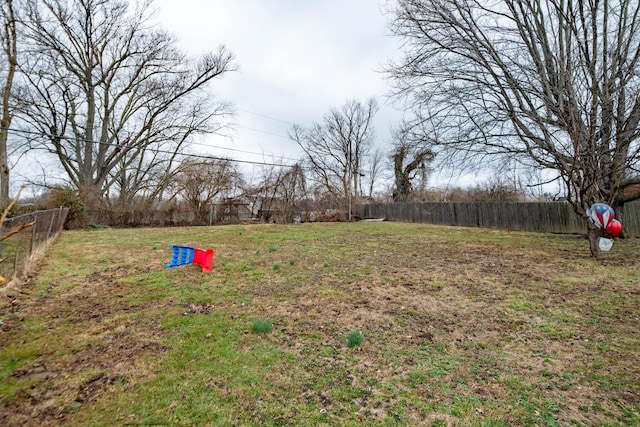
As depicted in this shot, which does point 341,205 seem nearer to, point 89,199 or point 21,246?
point 89,199

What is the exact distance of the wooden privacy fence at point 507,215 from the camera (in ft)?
41.2

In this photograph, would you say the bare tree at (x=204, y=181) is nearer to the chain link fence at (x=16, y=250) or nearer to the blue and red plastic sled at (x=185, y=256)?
the chain link fence at (x=16, y=250)

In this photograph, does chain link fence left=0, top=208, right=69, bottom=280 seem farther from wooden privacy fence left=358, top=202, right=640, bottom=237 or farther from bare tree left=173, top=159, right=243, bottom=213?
wooden privacy fence left=358, top=202, right=640, bottom=237

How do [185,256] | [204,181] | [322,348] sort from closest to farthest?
[322,348] < [185,256] < [204,181]

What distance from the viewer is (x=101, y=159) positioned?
60.0 ft

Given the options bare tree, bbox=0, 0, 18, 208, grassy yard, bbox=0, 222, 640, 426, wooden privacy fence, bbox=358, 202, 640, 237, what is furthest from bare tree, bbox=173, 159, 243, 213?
grassy yard, bbox=0, 222, 640, 426

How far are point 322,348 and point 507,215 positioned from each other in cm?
1653

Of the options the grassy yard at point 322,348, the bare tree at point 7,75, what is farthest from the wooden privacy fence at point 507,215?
the bare tree at point 7,75

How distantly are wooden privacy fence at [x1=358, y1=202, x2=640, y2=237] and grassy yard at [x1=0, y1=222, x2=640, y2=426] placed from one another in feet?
30.3

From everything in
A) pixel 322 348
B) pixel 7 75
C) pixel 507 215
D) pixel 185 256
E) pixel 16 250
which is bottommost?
pixel 322 348

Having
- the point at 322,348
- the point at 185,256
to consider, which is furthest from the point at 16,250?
the point at 322,348

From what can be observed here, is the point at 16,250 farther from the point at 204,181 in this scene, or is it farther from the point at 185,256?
the point at 204,181

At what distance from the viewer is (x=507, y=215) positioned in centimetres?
1565

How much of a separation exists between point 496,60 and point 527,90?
118 centimetres
